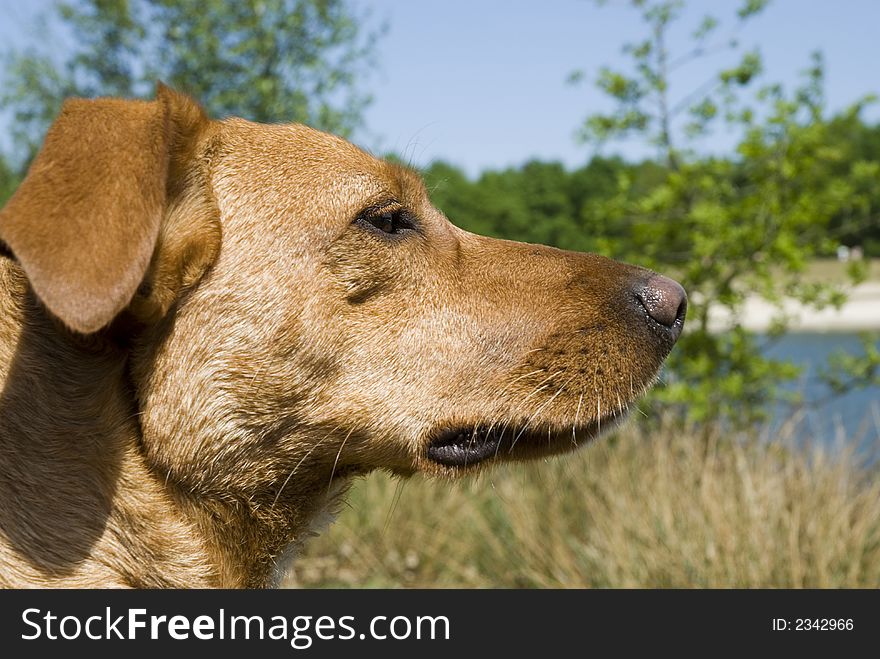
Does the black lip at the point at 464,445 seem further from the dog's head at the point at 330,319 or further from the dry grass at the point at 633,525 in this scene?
the dry grass at the point at 633,525

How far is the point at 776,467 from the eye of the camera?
6.42 metres

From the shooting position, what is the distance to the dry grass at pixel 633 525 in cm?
551

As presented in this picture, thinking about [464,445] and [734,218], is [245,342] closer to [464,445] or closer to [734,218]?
[464,445]

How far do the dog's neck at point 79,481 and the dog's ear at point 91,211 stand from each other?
337 mm

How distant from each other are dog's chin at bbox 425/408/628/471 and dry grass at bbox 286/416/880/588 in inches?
68.4

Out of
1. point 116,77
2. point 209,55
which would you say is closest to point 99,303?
point 209,55

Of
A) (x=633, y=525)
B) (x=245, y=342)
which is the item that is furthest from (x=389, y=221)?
(x=633, y=525)

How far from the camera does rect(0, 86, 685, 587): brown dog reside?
2195mm

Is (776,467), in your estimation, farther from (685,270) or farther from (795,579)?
(685,270)

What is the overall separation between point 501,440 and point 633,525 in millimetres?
3443

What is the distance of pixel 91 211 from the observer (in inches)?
82.1

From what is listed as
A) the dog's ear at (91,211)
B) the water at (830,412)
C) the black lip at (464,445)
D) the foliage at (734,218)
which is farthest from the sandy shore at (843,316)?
the dog's ear at (91,211)

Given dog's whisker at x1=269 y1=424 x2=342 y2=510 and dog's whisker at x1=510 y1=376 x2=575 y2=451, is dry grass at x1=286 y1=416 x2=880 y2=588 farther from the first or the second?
dog's whisker at x1=269 y1=424 x2=342 y2=510

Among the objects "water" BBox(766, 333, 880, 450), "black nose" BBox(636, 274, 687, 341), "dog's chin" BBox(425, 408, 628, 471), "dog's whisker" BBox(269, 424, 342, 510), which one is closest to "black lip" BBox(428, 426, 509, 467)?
"dog's chin" BBox(425, 408, 628, 471)
